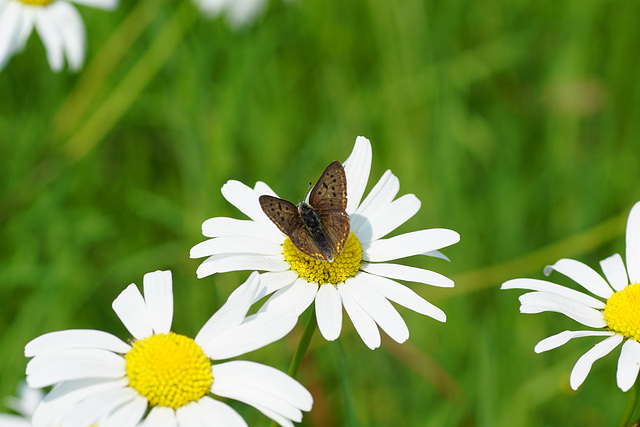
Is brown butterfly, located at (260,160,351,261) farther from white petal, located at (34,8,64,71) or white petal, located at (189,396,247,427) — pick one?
white petal, located at (34,8,64,71)

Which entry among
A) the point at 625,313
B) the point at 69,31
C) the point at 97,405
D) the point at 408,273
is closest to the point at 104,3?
the point at 69,31

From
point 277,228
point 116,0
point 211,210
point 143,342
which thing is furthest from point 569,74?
point 143,342

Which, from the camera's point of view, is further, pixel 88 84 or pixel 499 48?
pixel 499 48

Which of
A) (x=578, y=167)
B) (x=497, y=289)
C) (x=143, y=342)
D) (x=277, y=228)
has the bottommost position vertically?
(x=143, y=342)

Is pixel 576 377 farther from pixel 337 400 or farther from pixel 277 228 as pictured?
pixel 337 400

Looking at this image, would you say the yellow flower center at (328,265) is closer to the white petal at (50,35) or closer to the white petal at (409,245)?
the white petal at (409,245)

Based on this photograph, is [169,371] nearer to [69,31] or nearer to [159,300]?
[159,300]
